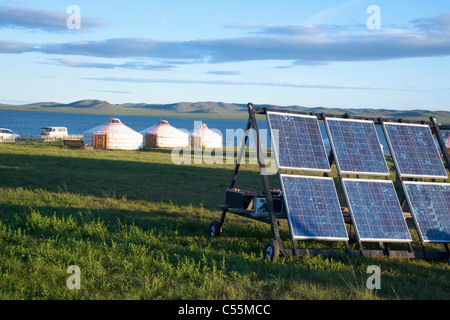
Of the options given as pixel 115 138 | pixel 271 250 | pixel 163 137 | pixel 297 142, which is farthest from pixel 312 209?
pixel 163 137

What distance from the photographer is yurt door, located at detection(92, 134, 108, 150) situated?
40.5 metres

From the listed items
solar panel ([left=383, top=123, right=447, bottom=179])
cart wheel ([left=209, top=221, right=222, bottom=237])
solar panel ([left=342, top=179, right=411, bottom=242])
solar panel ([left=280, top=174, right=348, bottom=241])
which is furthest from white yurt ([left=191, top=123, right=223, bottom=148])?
solar panel ([left=280, top=174, right=348, bottom=241])

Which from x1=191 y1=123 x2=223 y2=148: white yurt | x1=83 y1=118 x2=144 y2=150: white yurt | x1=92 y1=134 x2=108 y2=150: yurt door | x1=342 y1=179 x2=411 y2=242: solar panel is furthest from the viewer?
x1=191 y1=123 x2=223 y2=148: white yurt

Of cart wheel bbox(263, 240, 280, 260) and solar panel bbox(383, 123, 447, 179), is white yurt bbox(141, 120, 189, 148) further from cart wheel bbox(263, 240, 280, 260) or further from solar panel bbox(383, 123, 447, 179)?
cart wheel bbox(263, 240, 280, 260)

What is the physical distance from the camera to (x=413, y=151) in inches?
368

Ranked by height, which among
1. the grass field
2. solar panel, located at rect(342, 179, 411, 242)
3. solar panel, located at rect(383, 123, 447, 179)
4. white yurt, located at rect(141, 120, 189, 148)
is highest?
white yurt, located at rect(141, 120, 189, 148)

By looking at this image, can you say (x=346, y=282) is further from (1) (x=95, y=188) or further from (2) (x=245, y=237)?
(1) (x=95, y=188)

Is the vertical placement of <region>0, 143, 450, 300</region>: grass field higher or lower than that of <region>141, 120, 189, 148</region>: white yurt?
lower

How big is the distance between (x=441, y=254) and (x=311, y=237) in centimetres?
261

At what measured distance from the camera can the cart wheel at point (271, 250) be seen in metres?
7.58

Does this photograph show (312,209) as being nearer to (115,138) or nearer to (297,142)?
(297,142)

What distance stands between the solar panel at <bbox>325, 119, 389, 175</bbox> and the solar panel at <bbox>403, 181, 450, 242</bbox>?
668mm
